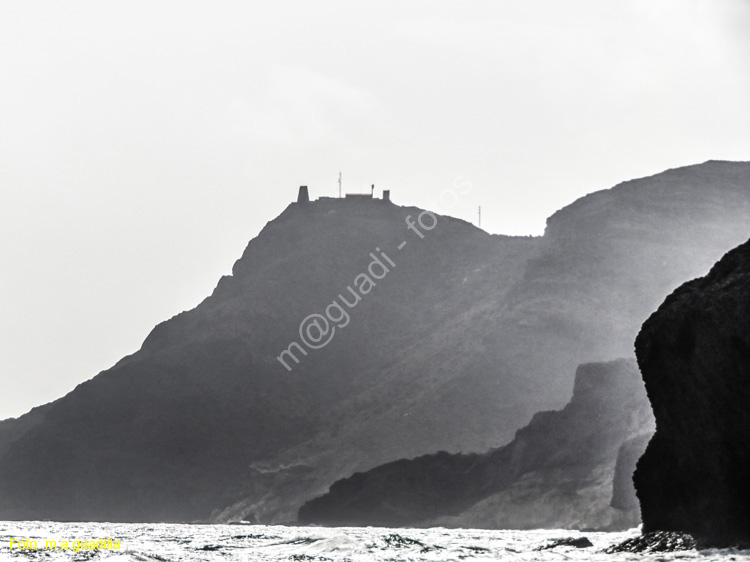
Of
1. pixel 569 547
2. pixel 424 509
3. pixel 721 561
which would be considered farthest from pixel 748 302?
pixel 424 509

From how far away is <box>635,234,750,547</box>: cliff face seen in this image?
44.4m

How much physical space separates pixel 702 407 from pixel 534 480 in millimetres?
99762

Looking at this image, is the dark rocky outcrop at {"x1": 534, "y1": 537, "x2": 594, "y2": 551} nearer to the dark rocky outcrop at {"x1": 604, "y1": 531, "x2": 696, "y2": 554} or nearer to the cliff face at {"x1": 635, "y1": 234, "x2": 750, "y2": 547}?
the dark rocky outcrop at {"x1": 604, "y1": 531, "x2": 696, "y2": 554}

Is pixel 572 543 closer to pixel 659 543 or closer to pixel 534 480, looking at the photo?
pixel 659 543

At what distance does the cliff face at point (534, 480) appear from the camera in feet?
431

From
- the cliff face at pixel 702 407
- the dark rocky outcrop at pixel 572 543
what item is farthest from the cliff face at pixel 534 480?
the cliff face at pixel 702 407

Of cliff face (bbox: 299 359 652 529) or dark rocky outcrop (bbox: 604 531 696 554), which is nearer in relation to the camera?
dark rocky outcrop (bbox: 604 531 696 554)

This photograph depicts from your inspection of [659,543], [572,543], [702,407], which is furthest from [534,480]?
[702,407]

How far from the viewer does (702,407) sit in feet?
155

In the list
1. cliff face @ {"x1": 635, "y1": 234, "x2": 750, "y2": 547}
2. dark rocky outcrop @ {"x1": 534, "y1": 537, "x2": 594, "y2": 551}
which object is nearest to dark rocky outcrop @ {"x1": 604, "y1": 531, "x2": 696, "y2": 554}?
cliff face @ {"x1": 635, "y1": 234, "x2": 750, "y2": 547}

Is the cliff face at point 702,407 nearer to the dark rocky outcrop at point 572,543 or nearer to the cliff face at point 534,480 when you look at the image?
the dark rocky outcrop at point 572,543

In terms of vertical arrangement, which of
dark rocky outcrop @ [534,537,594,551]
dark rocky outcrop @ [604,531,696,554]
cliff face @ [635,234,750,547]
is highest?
cliff face @ [635,234,750,547]

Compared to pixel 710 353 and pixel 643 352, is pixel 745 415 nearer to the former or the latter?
pixel 710 353

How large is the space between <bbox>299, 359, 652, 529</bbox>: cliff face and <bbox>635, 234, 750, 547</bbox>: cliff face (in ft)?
208
